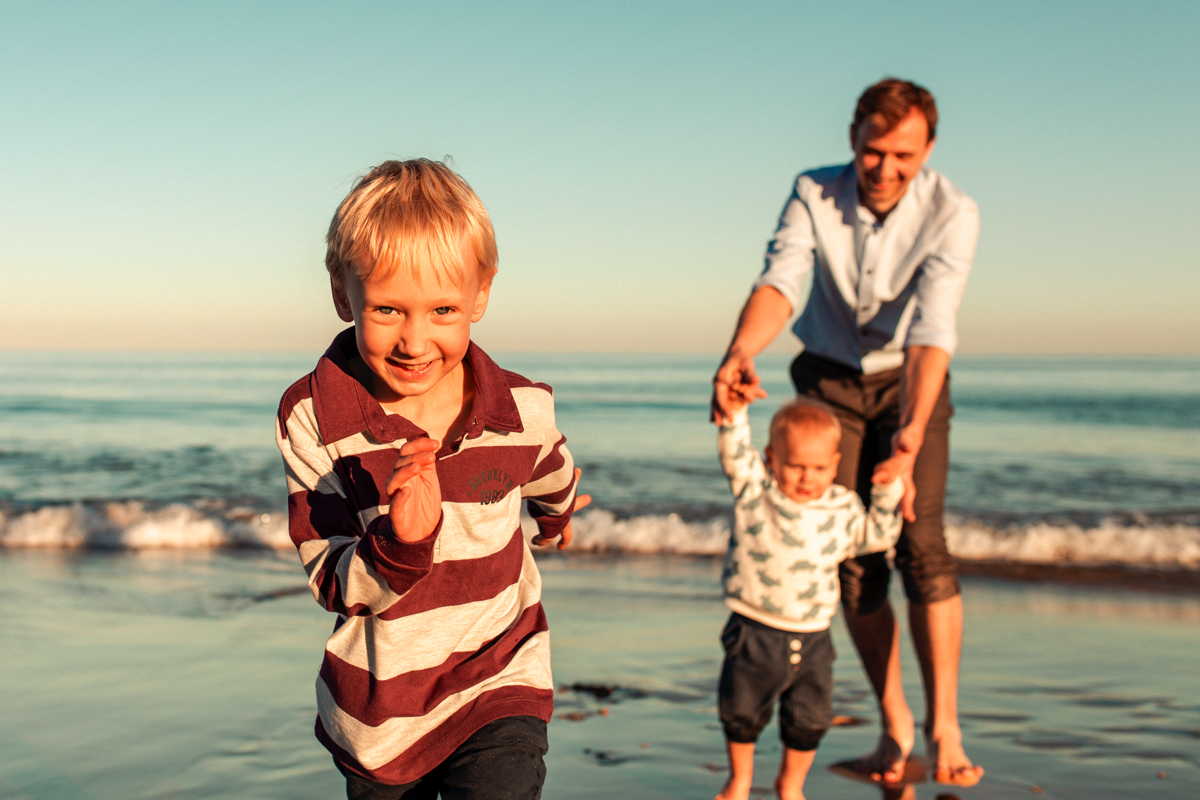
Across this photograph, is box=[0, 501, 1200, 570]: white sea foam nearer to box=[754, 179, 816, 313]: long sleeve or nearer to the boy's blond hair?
box=[754, 179, 816, 313]: long sleeve

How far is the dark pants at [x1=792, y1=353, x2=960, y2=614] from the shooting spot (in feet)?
11.0

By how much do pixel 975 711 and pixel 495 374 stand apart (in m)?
3.17

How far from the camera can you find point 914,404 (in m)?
3.12

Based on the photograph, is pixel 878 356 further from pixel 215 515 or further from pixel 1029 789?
pixel 215 515

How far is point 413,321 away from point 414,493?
37cm

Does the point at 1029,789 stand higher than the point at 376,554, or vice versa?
the point at 376,554

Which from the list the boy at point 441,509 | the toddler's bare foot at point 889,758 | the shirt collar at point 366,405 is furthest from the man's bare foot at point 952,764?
the shirt collar at point 366,405

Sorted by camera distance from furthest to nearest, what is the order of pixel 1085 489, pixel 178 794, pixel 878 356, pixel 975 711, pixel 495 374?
pixel 1085 489, pixel 975 711, pixel 878 356, pixel 178 794, pixel 495 374

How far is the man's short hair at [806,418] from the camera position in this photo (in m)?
3.12

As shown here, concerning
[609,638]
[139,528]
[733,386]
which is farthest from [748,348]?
Answer: [139,528]

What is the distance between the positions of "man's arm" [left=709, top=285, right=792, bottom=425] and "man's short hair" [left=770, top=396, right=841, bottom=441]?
0.18 m

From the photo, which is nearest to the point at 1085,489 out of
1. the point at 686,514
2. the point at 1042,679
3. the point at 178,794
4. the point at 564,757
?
the point at 686,514

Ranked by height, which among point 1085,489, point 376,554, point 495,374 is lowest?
point 1085,489

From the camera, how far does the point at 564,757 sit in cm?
350
